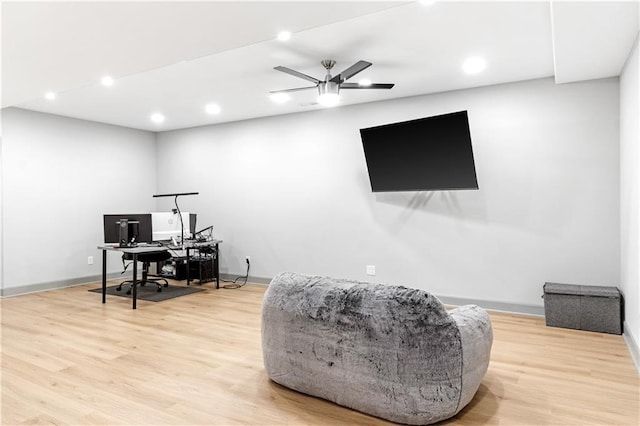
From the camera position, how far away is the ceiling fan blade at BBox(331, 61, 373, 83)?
12.0 feet

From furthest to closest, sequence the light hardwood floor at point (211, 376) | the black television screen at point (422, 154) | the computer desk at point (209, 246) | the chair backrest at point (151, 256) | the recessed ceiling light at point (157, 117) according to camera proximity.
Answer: the recessed ceiling light at point (157, 117), the computer desk at point (209, 246), the chair backrest at point (151, 256), the black television screen at point (422, 154), the light hardwood floor at point (211, 376)

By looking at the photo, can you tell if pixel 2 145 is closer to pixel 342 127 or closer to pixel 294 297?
pixel 342 127

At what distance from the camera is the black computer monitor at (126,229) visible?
5586 millimetres

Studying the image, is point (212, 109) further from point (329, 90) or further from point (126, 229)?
point (329, 90)

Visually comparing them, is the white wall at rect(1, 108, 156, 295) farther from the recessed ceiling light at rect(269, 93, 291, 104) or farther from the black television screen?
the black television screen

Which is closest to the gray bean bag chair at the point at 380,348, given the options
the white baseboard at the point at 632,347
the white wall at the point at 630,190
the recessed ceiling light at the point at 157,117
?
the white baseboard at the point at 632,347

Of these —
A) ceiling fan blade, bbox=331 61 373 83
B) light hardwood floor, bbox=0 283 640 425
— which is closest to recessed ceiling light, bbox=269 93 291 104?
ceiling fan blade, bbox=331 61 373 83

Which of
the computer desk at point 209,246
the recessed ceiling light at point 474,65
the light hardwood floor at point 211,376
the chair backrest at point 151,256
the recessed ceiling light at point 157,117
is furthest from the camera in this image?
the recessed ceiling light at point 157,117

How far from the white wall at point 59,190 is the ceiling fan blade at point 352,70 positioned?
192 inches

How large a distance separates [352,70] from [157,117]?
160 inches

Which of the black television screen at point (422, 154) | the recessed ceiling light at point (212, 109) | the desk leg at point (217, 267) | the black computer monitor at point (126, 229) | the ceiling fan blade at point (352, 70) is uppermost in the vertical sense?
the recessed ceiling light at point (212, 109)

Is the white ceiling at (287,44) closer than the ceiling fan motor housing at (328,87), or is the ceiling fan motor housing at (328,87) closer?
the white ceiling at (287,44)

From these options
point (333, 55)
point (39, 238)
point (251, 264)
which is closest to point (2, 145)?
point (39, 238)

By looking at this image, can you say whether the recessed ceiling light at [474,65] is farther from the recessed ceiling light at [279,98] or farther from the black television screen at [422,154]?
the recessed ceiling light at [279,98]
